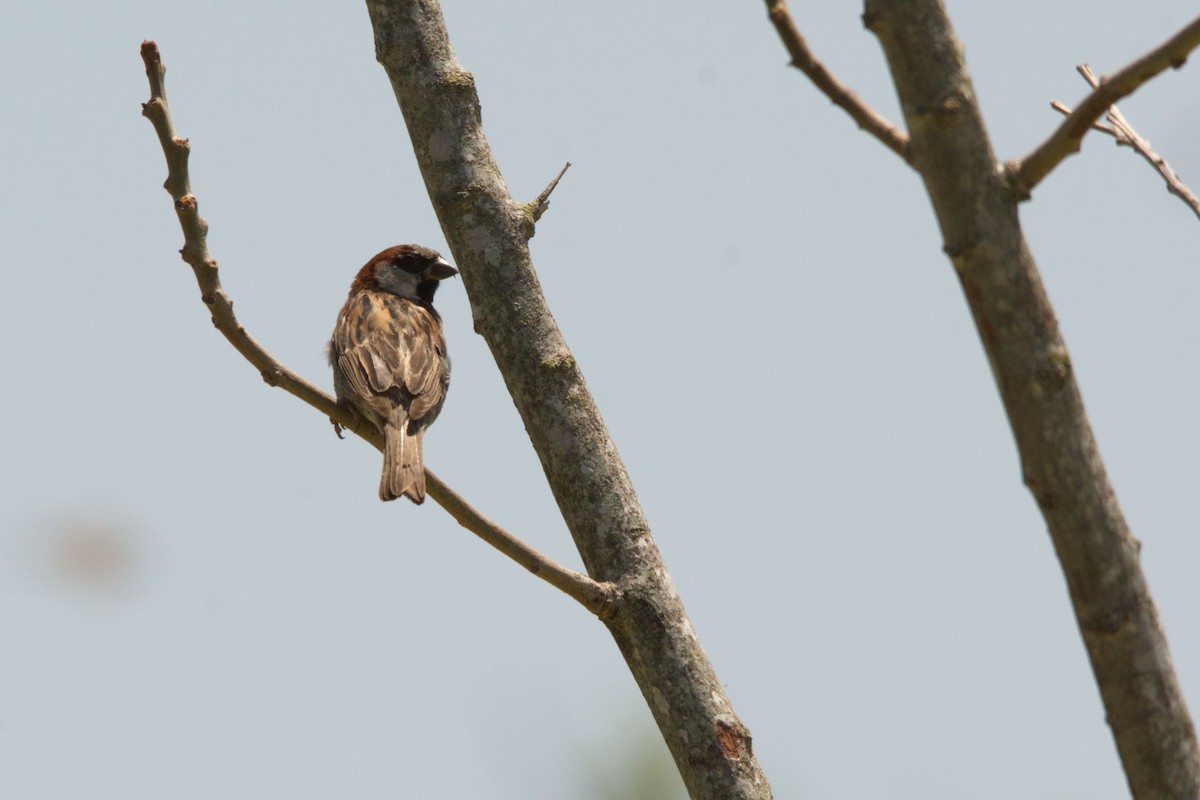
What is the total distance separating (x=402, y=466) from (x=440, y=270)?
3.29 m

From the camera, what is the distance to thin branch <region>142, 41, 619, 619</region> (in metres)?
3.46

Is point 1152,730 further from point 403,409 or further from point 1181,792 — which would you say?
point 403,409

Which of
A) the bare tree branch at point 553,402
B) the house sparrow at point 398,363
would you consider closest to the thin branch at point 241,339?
the bare tree branch at point 553,402

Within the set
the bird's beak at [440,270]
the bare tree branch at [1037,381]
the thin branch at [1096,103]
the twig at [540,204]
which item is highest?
the bird's beak at [440,270]

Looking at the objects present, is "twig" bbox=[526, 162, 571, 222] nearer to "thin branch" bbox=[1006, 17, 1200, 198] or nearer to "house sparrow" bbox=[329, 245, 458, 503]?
"house sparrow" bbox=[329, 245, 458, 503]

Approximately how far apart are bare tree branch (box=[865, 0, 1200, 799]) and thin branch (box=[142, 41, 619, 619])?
5.68 feet

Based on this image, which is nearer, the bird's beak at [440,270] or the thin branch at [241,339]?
the thin branch at [241,339]

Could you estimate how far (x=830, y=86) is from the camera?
2.31 m

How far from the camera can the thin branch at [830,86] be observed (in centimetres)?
226

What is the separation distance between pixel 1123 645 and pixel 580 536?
1923mm

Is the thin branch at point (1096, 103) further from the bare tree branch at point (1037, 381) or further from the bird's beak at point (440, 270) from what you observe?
the bird's beak at point (440, 270)

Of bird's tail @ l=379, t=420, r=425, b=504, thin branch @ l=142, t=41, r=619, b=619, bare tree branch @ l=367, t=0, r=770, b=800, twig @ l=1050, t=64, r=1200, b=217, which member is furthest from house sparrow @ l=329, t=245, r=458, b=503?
twig @ l=1050, t=64, r=1200, b=217

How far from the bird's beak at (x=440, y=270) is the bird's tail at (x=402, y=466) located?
2515mm

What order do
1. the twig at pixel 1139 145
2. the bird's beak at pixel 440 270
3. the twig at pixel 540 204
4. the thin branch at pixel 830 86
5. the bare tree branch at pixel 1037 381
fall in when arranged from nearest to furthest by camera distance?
the bare tree branch at pixel 1037 381, the thin branch at pixel 830 86, the twig at pixel 1139 145, the twig at pixel 540 204, the bird's beak at pixel 440 270
